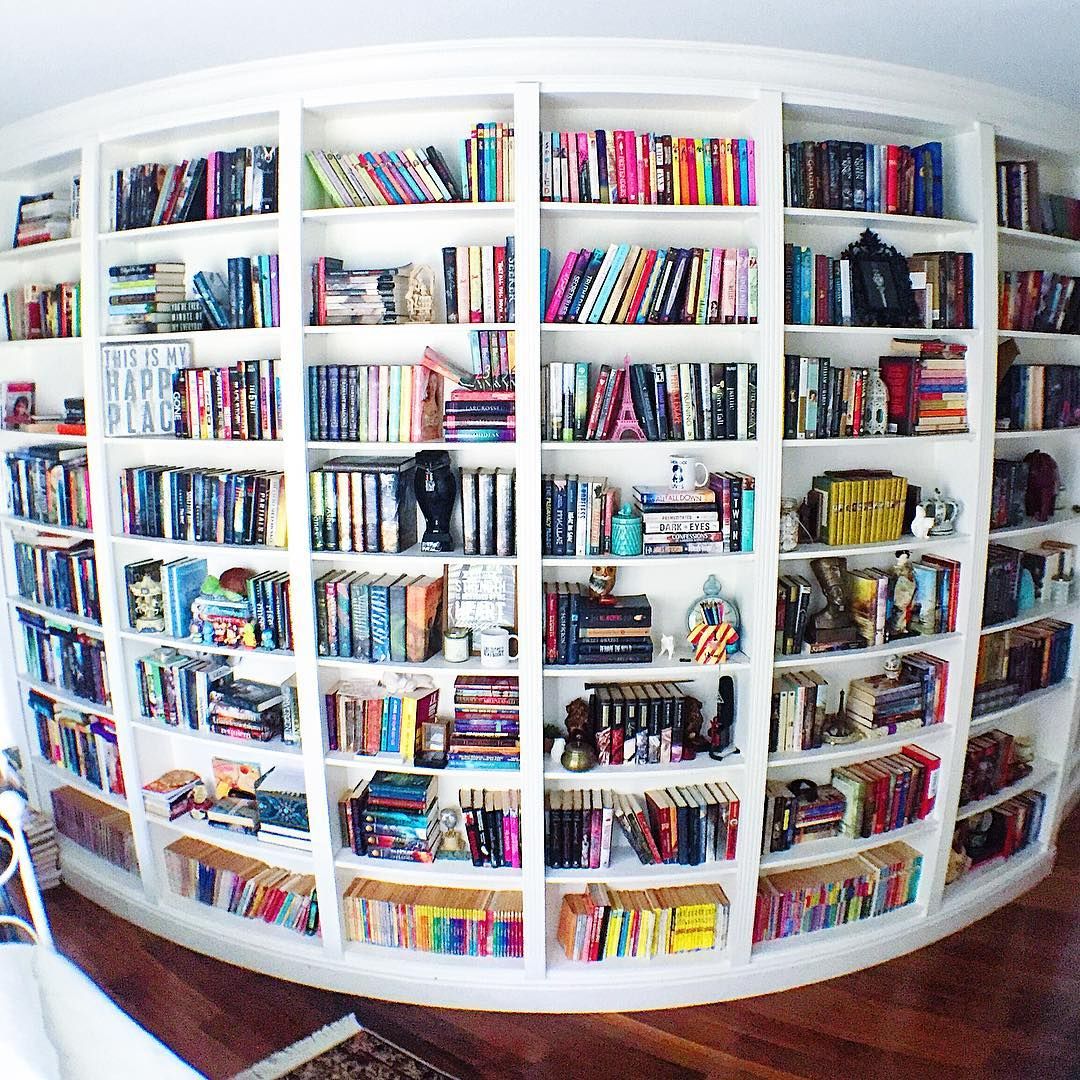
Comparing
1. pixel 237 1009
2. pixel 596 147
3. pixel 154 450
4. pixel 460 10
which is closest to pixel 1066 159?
pixel 596 147

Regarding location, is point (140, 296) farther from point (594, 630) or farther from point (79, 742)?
point (594, 630)

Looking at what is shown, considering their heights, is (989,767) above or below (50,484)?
below

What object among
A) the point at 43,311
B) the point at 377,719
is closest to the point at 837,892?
the point at 377,719

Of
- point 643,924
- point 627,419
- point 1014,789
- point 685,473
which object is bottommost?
point 643,924

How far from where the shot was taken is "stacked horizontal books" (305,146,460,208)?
221 centimetres

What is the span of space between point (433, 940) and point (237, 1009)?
621mm

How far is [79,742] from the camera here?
2924mm

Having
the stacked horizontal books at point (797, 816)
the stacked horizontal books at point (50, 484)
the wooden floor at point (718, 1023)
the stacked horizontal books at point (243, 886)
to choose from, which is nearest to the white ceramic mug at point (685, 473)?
the stacked horizontal books at point (797, 816)

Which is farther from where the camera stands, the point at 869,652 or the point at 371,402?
the point at 869,652

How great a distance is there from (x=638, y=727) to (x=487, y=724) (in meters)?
0.46

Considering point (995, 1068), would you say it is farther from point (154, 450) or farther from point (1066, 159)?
point (154, 450)

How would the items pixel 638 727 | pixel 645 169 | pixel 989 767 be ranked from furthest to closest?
1. pixel 989 767
2. pixel 638 727
3. pixel 645 169

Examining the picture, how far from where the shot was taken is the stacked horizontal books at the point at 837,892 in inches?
102

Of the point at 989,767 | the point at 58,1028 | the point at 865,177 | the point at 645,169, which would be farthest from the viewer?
the point at 989,767
